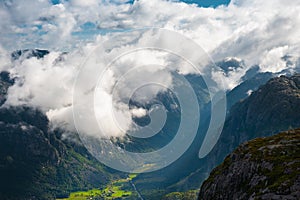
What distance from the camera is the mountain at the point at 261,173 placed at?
70.4m

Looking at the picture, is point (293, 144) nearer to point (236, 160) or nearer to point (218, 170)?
point (236, 160)

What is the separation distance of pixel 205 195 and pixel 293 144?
3041 centimetres

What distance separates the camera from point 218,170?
4259 inches

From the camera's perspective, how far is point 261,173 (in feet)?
270

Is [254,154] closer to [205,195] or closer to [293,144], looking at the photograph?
[293,144]

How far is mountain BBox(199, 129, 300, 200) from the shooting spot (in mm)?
70438

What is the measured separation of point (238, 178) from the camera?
8969cm

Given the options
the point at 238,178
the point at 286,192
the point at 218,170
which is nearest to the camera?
the point at 286,192

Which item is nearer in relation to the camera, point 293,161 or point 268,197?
point 268,197

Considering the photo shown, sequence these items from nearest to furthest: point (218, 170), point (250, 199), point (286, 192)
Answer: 1. point (286, 192)
2. point (250, 199)
3. point (218, 170)

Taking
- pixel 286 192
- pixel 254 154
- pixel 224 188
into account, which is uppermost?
pixel 254 154

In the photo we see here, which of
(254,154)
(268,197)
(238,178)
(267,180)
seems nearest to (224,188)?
(238,178)

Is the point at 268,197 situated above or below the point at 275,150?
below

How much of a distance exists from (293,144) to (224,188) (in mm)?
22815
